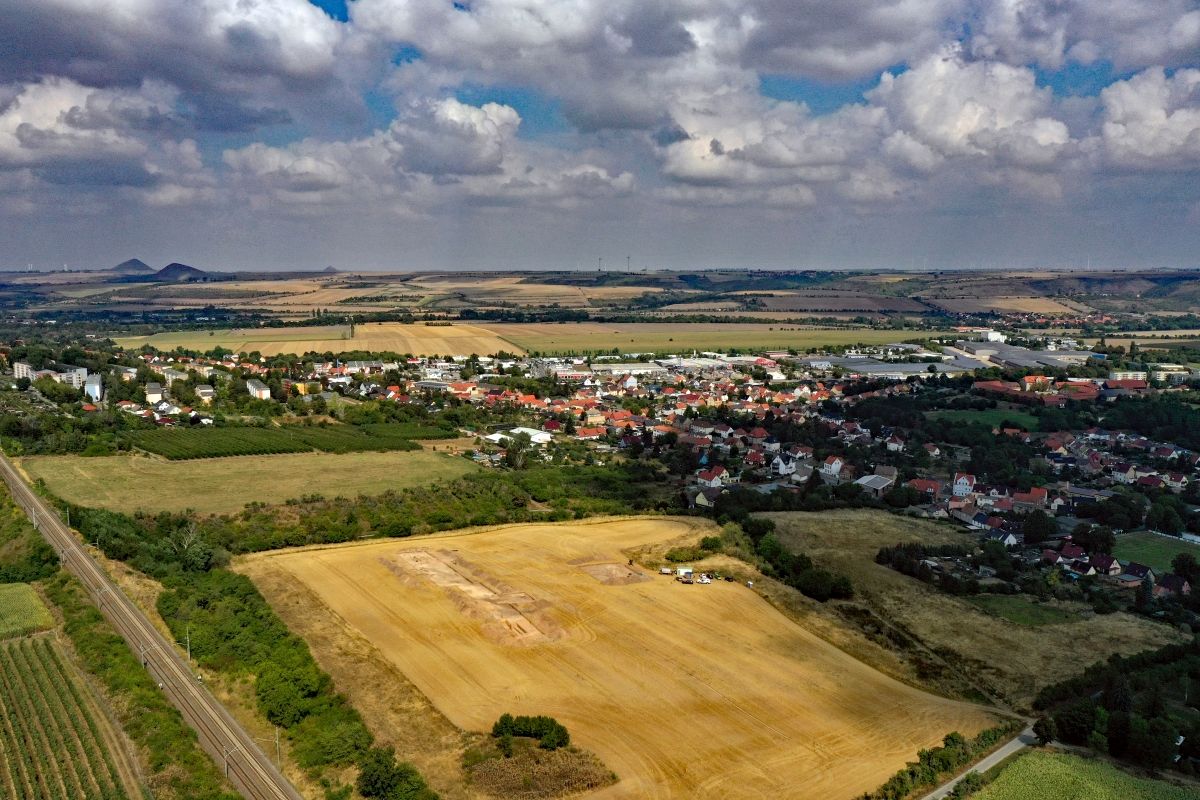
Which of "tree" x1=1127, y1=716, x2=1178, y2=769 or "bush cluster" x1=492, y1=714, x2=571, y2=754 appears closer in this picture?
"tree" x1=1127, y1=716, x2=1178, y2=769

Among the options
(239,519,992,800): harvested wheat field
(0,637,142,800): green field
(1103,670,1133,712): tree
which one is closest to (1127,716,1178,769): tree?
(1103,670,1133,712): tree

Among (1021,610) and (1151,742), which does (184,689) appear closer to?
(1151,742)

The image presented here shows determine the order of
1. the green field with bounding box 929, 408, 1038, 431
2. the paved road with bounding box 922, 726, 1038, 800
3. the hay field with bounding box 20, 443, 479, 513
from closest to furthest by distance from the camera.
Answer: the paved road with bounding box 922, 726, 1038, 800
the hay field with bounding box 20, 443, 479, 513
the green field with bounding box 929, 408, 1038, 431

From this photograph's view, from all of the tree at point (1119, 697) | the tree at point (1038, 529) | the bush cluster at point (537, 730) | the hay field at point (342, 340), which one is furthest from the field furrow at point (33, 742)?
the hay field at point (342, 340)

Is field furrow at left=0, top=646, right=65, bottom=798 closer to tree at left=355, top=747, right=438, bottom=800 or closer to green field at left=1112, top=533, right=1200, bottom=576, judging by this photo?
tree at left=355, top=747, right=438, bottom=800

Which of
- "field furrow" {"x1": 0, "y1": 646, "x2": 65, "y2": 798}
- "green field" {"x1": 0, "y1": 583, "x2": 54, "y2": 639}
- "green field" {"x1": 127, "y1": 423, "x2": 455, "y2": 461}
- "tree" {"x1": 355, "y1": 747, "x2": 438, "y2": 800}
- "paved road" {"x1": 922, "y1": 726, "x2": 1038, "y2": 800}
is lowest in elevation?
"paved road" {"x1": 922, "y1": 726, "x2": 1038, "y2": 800}

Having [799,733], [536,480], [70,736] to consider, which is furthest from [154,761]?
[536,480]
